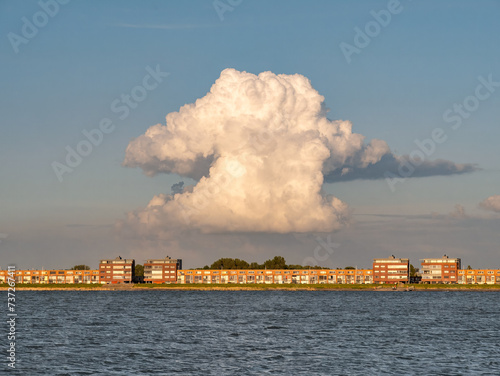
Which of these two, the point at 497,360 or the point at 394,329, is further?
the point at 394,329

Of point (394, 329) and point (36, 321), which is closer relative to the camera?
point (394, 329)

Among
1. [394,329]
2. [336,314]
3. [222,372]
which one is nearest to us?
[222,372]

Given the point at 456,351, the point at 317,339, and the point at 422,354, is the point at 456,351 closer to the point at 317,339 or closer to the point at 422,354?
the point at 422,354

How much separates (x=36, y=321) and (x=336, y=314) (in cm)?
5324

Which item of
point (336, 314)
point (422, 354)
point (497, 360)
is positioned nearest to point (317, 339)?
point (422, 354)

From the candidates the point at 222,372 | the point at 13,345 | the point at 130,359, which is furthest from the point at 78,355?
the point at 222,372

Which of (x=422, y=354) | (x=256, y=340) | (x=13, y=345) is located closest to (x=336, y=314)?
(x=256, y=340)

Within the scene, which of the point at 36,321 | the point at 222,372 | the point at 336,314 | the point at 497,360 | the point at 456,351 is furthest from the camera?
the point at 336,314

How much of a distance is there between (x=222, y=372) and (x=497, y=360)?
1055 inches

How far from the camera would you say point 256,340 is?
82.3 metres

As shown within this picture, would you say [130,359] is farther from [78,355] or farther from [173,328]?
[173,328]

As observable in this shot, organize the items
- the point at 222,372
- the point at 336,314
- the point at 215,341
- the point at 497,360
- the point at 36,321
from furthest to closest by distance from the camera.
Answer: the point at 336,314, the point at 36,321, the point at 215,341, the point at 497,360, the point at 222,372

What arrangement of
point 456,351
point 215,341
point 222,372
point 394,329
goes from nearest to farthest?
point 222,372
point 456,351
point 215,341
point 394,329

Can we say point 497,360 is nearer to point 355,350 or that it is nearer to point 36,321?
point 355,350
